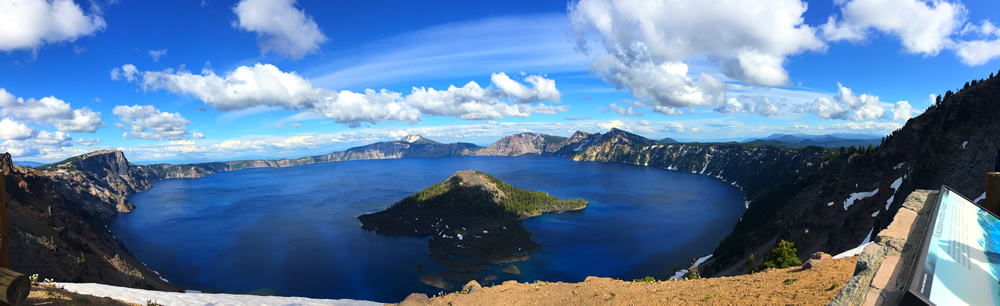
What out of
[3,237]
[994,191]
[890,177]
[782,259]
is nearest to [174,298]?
[3,237]

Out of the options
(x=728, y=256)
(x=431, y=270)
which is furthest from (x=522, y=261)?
(x=728, y=256)

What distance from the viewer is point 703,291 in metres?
16.4

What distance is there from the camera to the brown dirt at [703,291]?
1309 centimetres

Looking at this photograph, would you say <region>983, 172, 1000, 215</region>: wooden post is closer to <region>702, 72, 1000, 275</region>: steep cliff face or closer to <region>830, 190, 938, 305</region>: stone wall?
<region>830, 190, 938, 305</region>: stone wall

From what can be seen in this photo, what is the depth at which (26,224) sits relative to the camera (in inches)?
2297

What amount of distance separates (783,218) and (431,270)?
262 ft

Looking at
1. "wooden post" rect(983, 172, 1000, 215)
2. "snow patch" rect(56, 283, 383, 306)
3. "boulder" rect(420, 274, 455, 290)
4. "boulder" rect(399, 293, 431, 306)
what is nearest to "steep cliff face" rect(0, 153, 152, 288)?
"snow patch" rect(56, 283, 383, 306)

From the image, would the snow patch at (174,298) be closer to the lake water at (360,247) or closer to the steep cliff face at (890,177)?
the lake water at (360,247)

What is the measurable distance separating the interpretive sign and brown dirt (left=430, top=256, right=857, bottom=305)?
16.4 feet

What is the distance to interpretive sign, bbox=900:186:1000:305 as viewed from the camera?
4.55 metres

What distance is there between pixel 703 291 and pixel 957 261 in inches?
465

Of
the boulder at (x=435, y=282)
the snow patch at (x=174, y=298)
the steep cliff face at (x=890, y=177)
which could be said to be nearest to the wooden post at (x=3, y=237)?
the snow patch at (x=174, y=298)

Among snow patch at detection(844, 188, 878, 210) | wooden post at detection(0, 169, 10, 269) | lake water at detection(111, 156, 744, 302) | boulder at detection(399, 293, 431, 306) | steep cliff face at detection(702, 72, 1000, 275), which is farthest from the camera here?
lake water at detection(111, 156, 744, 302)

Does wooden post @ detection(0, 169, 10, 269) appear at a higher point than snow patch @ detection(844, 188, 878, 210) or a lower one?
higher
